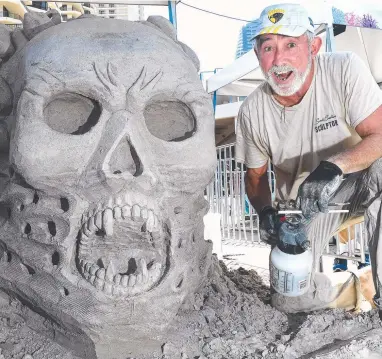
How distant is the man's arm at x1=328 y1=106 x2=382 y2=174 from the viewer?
95.1 inches

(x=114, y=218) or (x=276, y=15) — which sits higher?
(x=276, y=15)

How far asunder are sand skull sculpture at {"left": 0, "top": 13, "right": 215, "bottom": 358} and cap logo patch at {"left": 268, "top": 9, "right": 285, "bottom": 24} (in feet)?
3.03

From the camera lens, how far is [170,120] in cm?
205

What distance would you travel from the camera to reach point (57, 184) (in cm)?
176

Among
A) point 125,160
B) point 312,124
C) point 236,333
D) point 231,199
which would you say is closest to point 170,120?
point 125,160

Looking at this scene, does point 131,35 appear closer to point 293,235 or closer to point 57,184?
point 57,184

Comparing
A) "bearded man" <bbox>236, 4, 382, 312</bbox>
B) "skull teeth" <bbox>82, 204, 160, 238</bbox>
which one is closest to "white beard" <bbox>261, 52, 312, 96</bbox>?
"bearded man" <bbox>236, 4, 382, 312</bbox>

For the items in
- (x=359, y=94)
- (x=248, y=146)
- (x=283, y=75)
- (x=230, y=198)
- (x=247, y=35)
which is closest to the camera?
(x=359, y=94)

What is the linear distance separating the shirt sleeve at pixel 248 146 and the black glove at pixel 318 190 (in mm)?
759

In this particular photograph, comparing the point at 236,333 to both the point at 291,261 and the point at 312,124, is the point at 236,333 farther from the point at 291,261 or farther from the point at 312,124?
the point at 312,124

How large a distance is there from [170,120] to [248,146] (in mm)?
1115

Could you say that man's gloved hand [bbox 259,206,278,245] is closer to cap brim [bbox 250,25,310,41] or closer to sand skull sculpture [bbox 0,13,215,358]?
sand skull sculpture [bbox 0,13,215,358]

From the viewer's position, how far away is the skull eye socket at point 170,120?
199cm

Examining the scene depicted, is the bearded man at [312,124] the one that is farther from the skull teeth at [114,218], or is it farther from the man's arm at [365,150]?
the skull teeth at [114,218]
